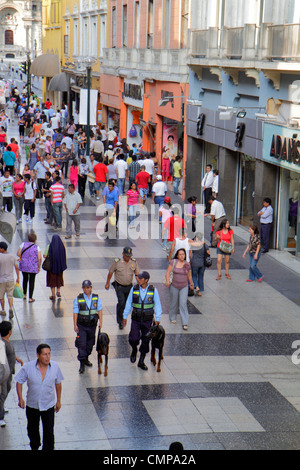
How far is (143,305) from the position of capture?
39.0ft

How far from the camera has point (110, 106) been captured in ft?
146

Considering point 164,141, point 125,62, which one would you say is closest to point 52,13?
point 125,62

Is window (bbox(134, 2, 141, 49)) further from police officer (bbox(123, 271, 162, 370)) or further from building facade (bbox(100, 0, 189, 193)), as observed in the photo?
police officer (bbox(123, 271, 162, 370))

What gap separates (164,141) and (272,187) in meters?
12.5

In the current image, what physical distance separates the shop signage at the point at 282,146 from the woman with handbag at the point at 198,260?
367cm

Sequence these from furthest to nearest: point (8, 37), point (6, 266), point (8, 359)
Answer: point (8, 37) → point (6, 266) → point (8, 359)

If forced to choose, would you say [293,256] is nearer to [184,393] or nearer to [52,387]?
[184,393]

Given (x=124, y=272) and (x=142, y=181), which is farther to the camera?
(x=142, y=181)

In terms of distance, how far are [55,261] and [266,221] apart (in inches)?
269

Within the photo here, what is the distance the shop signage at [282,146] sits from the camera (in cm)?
1847

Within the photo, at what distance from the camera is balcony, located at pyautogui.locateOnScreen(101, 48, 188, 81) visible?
2949 centimetres

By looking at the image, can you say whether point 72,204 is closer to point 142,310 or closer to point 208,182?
point 208,182

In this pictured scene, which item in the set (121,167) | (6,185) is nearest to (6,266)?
(6,185)

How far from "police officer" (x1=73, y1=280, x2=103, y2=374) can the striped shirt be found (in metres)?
10.2
